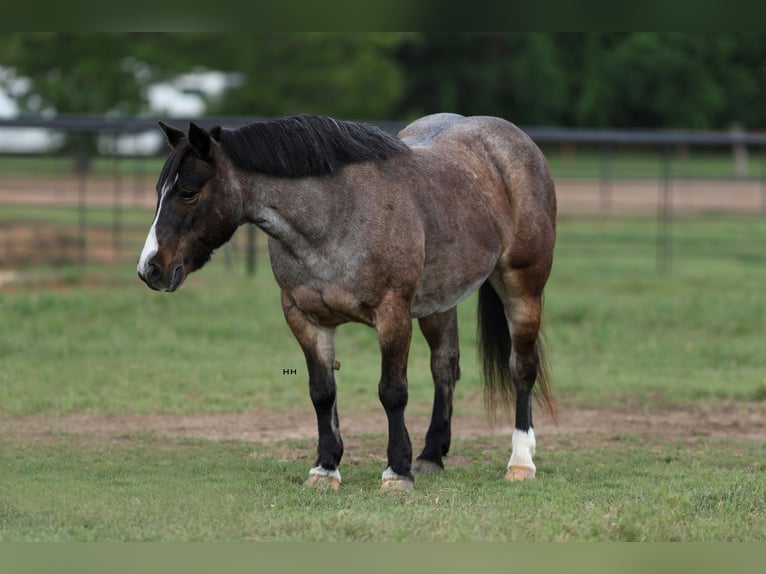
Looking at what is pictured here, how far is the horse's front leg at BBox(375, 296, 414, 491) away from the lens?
228 inches

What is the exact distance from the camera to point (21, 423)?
782cm

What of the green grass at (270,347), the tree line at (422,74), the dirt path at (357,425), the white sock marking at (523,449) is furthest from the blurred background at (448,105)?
the white sock marking at (523,449)

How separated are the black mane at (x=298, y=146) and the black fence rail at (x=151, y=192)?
7282mm

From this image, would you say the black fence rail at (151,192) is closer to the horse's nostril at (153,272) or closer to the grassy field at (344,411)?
the grassy field at (344,411)

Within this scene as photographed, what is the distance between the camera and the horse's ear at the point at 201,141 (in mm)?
5309

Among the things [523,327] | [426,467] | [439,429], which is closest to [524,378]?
[523,327]

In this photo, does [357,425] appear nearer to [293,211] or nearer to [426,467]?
[426,467]

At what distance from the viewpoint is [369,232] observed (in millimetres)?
5773

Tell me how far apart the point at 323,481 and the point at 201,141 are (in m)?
1.91

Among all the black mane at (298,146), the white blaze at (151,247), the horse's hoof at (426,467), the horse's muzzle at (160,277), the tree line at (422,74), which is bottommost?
the horse's hoof at (426,467)

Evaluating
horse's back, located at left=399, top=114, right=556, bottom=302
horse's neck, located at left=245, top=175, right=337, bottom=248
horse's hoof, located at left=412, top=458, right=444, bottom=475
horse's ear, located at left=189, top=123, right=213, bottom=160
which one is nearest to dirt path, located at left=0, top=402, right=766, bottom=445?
horse's hoof, located at left=412, top=458, right=444, bottom=475

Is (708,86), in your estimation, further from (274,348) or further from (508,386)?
(508,386)

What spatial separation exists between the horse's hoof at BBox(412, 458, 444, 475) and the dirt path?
82 centimetres

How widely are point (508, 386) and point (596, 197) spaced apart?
75.4ft
